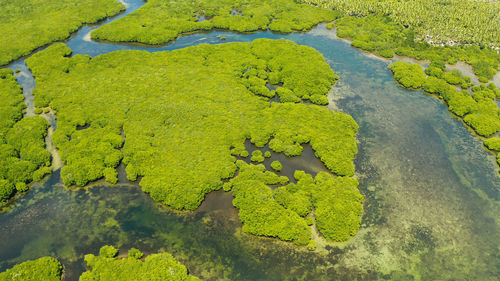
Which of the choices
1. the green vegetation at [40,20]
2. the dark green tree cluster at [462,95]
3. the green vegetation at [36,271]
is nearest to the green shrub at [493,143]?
the dark green tree cluster at [462,95]

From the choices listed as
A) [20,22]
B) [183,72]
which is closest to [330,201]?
[183,72]

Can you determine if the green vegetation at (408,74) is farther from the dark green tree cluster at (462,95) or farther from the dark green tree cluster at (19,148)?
the dark green tree cluster at (19,148)

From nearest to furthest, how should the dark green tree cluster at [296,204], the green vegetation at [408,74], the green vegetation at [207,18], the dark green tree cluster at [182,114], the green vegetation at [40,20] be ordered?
1. the dark green tree cluster at [296,204]
2. the dark green tree cluster at [182,114]
3. the green vegetation at [408,74]
4. the green vegetation at [40,20]
5. the green vegetation at [207,18]

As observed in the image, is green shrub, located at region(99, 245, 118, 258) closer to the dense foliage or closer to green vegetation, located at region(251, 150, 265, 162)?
green vegetation, located at region(251, 150, 265, 162)

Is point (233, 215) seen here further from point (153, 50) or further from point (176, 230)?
point (153, 50)

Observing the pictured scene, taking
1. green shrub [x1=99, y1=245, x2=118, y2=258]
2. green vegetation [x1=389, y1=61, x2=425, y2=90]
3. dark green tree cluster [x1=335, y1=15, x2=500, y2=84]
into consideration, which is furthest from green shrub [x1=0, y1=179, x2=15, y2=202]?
dark green tree cluster [x1=335, y1=15, x2=500, y2=84]

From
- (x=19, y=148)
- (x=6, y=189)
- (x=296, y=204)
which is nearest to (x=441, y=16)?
(x=296, y=204)

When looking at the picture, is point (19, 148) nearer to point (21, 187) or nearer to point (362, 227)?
point (21, 187)
